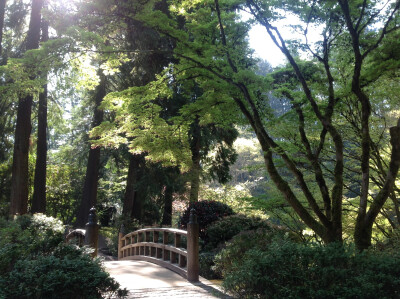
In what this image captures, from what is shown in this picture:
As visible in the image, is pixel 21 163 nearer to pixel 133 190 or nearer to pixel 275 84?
pixel 133 190

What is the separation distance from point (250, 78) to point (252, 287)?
3.81 m

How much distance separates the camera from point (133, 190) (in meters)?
19.3

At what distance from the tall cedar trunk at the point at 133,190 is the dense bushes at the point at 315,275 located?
13292mm

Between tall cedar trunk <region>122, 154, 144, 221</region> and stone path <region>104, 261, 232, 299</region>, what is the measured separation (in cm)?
921

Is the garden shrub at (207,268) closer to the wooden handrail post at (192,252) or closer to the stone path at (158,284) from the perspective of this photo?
the stone path at (158,284)

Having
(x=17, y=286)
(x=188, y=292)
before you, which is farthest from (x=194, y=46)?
(x=17, y=286)

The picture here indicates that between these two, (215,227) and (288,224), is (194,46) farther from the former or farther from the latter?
(215,227)

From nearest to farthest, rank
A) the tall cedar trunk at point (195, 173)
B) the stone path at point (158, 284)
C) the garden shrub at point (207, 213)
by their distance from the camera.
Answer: the stone path at point (158, 284), the garden shrub at point (207, 213), the tall cedar trunk at point (195, 173)

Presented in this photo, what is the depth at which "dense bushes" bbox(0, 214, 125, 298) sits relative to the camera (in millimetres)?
4445

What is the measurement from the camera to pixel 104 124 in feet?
29.9

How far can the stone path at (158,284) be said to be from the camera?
20.6 feet

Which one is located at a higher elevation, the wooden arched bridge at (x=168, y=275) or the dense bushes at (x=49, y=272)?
the dense bushes at (x=49, y=272)

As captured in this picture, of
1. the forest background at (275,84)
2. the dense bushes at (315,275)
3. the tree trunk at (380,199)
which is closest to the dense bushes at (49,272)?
the dense bushes at (315,275)

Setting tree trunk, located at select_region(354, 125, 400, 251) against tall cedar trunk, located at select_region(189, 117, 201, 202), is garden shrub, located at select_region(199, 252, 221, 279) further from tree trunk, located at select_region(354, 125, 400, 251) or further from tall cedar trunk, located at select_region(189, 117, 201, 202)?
tall cedar trunk, located at select_region(189, 117, 201, 202)
